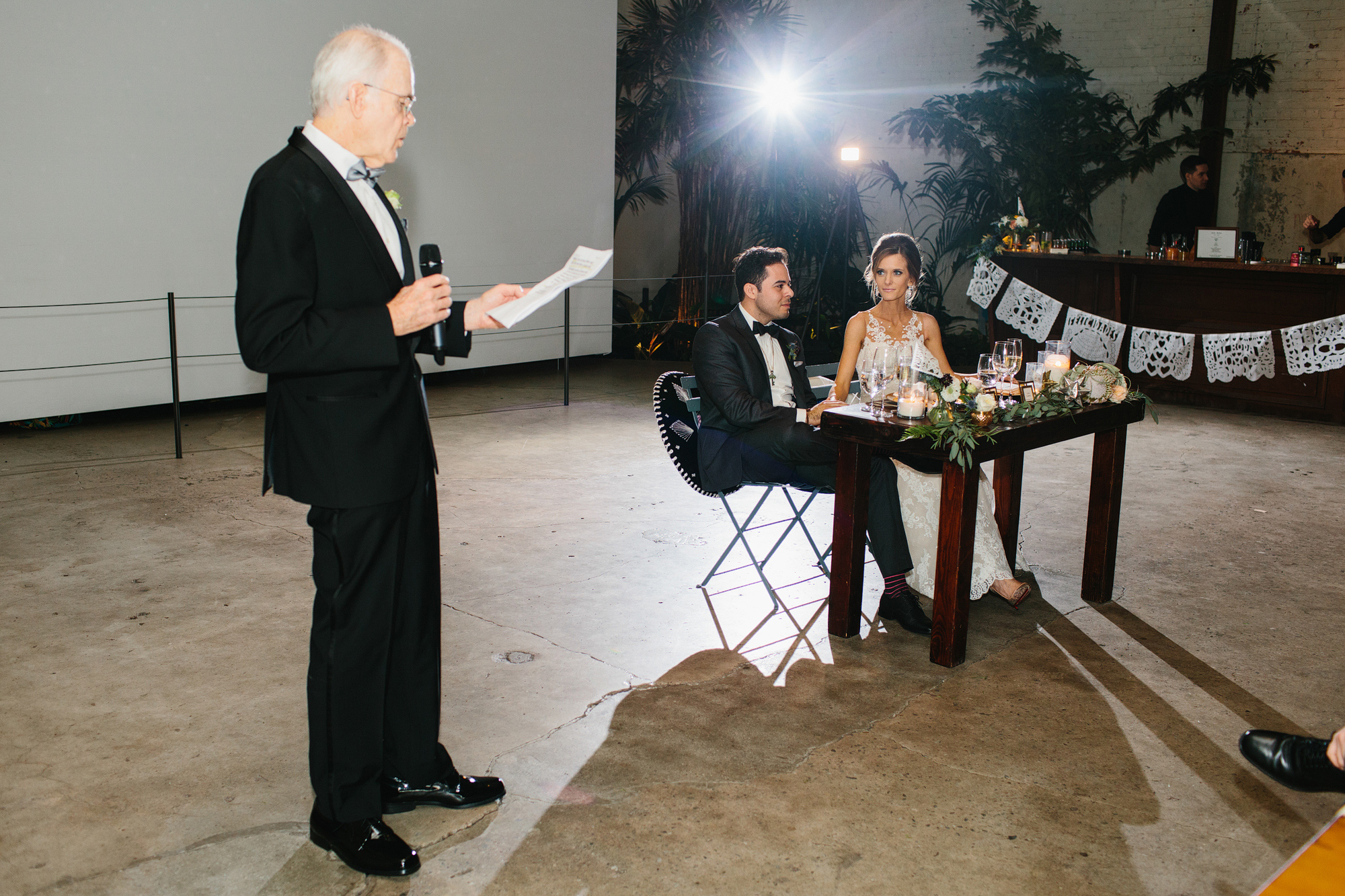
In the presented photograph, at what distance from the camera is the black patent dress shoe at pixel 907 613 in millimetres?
3766

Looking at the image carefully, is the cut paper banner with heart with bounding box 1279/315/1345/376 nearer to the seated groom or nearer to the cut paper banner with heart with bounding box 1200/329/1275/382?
the cut paper banner with heart with bounding box 1200/329/1275/382

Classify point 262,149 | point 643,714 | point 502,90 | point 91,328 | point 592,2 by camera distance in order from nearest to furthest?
1. point 643,714
2. point 91,328
3. point 262,149
4. point 502,90
5. point 592,2

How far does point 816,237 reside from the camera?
1136 centimetres

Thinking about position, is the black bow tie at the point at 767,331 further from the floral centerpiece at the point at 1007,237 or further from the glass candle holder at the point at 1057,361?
the floral centerpiece at the point at 1007,237

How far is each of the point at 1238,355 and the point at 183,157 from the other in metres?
7.47

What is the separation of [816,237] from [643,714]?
8.89m

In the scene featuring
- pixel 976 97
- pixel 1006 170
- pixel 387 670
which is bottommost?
pixel 387 670

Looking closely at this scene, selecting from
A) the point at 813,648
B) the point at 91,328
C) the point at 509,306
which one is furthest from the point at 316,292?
the point at 91,328

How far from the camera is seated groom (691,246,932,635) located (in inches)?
151

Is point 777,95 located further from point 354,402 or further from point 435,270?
point 354,402

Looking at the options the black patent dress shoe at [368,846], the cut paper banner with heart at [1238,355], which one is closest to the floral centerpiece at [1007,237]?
the cut paper banner with heart at [1238,355]

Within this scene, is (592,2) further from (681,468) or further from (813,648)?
(813,648)

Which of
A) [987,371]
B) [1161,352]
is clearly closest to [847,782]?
[987,371]

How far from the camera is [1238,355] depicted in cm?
806
